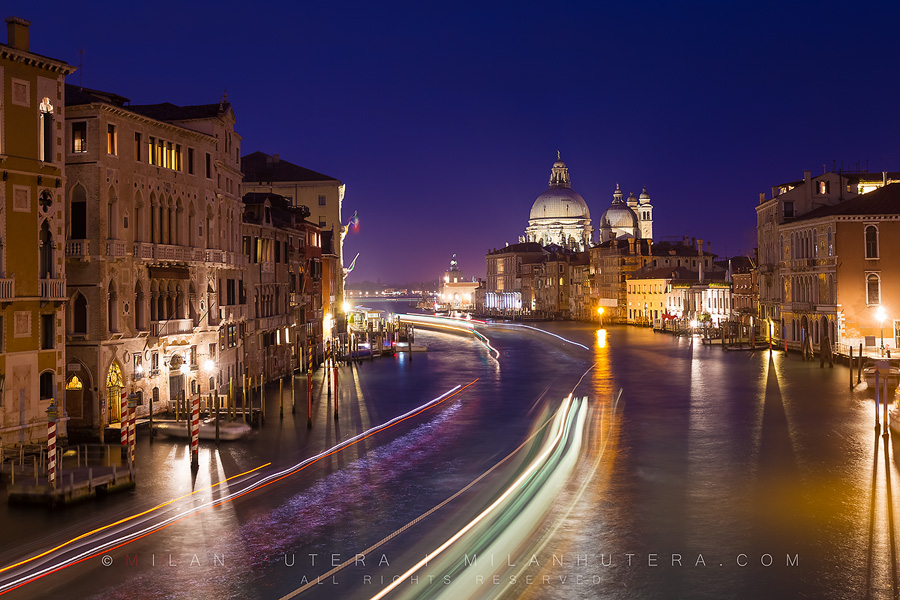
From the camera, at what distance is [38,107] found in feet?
77.2

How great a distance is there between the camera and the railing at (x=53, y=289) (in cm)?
2352

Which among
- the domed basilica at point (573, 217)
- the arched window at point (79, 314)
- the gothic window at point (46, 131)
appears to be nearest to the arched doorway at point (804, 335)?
the arched window at point (79, 314)

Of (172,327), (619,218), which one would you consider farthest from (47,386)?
(619,218)

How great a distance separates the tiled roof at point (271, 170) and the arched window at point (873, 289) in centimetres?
4217

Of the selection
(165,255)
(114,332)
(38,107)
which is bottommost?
(114,332)

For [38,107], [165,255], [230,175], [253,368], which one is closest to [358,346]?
[253,368]

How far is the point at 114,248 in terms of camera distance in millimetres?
27016

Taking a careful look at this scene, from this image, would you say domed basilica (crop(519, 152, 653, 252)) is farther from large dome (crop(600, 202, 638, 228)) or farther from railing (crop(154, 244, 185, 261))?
railing (crop(154, 244, 185, 261))

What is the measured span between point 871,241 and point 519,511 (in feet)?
139

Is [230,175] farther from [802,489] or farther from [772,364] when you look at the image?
[772,364]

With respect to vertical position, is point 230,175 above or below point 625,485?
above

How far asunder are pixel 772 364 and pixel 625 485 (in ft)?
116

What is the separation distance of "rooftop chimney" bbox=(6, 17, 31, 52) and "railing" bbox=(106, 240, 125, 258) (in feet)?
19.8

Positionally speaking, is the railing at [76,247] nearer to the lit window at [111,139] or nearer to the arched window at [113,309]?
the arched window at [113,309]
